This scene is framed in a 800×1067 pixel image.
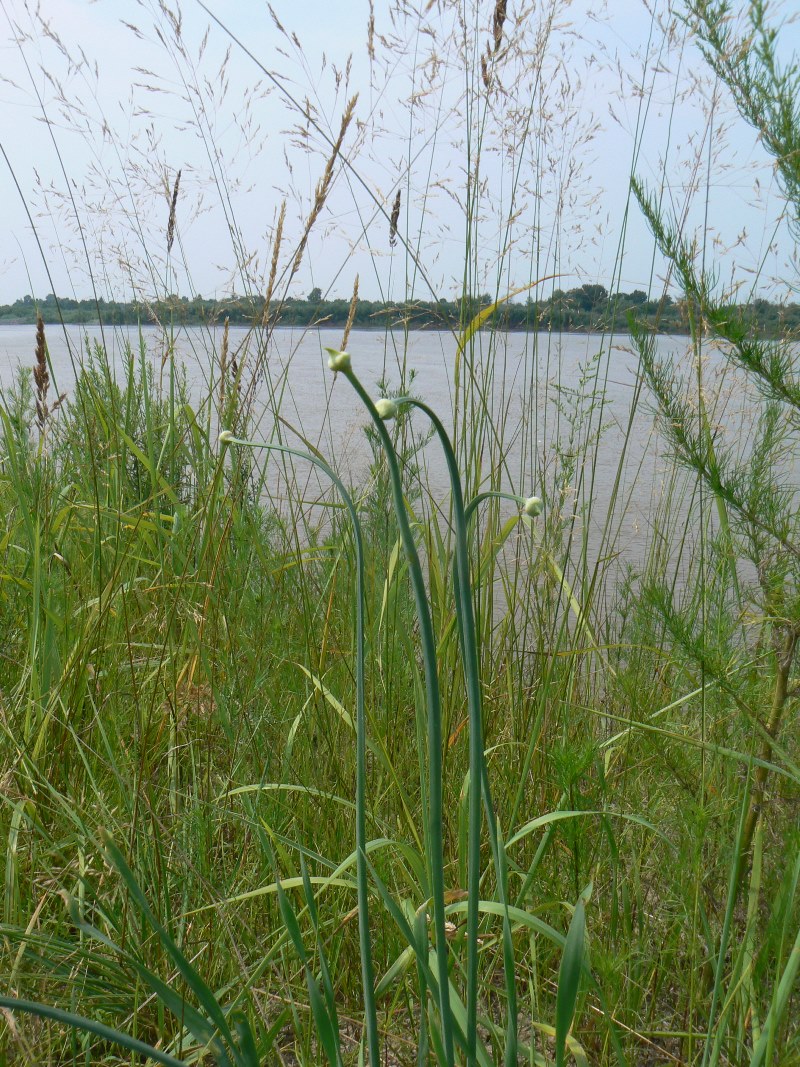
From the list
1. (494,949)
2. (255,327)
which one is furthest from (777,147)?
(494,949)

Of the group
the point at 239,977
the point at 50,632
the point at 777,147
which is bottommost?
the point at 239,977

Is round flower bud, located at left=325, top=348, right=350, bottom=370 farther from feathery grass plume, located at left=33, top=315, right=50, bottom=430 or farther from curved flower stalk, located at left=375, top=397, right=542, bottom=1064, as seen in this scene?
feathery grass plume, located at left=33, top=315, right=50, bottom=430

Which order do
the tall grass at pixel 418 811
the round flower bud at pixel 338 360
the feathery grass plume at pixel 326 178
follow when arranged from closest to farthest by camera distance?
the round flower bud at pixel 338 360, the tall grass at pixel 418 811, the feathery grass plume at pixel 326 178

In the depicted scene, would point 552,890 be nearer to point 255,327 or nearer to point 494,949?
point 494,949

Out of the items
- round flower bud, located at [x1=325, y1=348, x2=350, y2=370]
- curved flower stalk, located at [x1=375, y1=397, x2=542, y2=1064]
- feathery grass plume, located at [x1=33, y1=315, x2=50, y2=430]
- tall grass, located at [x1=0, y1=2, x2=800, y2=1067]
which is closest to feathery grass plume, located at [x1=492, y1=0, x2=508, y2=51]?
tall grass, located at [x1=0, y1=2, x2=800, y2=1067]

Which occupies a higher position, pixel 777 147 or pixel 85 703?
pixel 777 147

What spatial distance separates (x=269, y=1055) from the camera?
3.18ft

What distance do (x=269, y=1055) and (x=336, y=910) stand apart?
200 millimetres

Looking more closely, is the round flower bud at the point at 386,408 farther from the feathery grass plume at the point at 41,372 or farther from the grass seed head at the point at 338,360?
the feathery grass plume at the point at 41,372

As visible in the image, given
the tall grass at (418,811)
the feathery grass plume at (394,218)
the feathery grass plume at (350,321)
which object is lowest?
the tall grass at (418,811)

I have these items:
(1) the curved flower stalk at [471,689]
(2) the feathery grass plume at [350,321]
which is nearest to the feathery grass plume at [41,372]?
(2) the feathery grass plume at [350,321]

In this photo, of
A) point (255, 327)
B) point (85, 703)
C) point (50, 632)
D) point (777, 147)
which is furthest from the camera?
point (255, 327)

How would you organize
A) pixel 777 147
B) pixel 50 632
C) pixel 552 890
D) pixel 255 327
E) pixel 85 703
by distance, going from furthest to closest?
pixel 255 327 → pixel 85 703 → pixel 50 632 → pixel 552 890 → pixel 777 147

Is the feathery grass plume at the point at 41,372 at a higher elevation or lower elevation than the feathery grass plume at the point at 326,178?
lower
